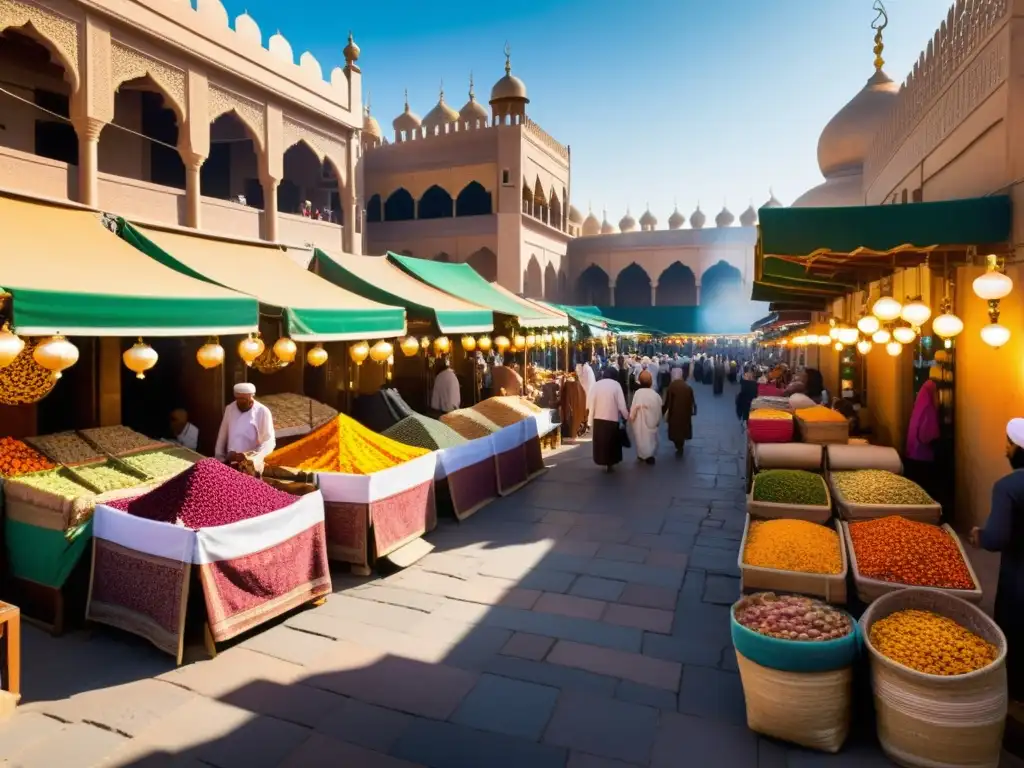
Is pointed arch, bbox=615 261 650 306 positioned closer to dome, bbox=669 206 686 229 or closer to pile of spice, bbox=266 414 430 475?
dome, bbox=669 206 686 229

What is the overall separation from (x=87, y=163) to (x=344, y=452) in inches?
219

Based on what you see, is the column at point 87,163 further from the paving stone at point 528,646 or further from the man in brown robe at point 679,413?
the man in brown robe at point 679,413

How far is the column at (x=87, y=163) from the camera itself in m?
8.04

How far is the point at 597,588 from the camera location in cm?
478

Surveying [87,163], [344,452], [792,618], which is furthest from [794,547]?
[87,163]

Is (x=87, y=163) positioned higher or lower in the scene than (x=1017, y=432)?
higher

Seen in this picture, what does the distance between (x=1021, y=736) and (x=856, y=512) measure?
5.72ft

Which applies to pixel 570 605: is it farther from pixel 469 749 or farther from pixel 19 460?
pixel 19 460

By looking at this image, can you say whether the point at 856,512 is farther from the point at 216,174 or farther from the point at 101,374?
the point at 216,174

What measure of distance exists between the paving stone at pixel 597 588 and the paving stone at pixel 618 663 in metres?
0.75

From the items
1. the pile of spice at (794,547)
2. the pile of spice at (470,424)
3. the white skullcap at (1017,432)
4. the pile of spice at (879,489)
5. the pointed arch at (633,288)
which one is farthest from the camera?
the pointed arch at (633,288)

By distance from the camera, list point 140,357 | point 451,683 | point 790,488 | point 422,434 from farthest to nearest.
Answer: point 422,434 → point 790,488 → point 140,357 → point 451,683

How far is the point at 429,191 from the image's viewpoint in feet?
77.4

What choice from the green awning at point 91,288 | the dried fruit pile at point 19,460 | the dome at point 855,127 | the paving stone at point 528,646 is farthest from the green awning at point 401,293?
the dome at point 855,127
